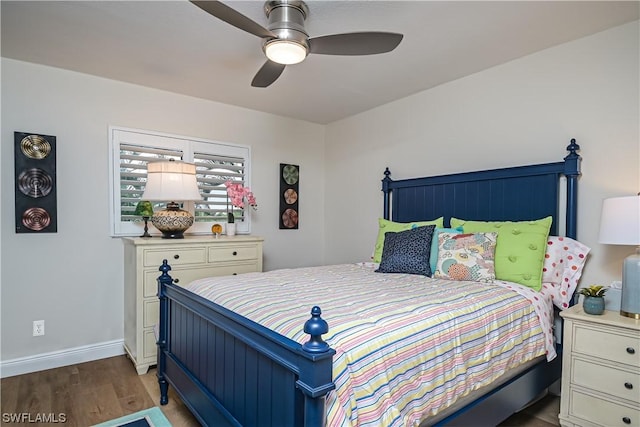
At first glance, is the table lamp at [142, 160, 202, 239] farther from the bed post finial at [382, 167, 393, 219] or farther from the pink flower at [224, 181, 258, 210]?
the bed post finial at [382, 167, 393, 219]

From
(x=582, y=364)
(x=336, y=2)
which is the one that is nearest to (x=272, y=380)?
(x=582, y=364)

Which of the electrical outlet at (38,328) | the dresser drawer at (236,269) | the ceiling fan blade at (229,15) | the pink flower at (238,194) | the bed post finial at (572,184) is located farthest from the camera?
the pink flower at (238,194)

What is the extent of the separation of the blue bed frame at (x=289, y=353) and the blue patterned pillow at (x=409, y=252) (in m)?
0.56

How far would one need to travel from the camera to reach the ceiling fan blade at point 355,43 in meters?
1.86

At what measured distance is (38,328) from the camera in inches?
111

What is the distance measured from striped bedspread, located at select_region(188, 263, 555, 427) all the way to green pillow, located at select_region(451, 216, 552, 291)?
14 cm

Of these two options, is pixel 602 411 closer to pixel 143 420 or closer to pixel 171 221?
pixel 143 420

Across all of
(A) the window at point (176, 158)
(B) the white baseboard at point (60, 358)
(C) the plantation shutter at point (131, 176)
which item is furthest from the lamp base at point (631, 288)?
(B) the white baseboard at point (60, 358)

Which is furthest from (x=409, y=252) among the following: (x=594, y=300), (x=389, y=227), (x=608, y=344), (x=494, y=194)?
(x=608, y=344)

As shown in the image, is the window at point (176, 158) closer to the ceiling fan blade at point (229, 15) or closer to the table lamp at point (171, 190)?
the table lamp at point (171, 190)

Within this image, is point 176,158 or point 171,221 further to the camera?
point 176,158

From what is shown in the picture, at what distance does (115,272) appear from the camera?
10.4ft

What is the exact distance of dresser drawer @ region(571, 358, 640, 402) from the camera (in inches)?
71.6

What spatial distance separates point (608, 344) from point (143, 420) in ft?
8.73
